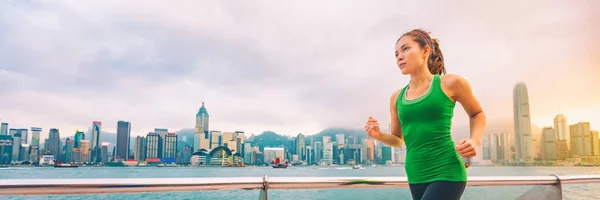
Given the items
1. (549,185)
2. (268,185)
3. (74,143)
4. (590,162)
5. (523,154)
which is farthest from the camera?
(74,143)

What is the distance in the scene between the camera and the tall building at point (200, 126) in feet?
318

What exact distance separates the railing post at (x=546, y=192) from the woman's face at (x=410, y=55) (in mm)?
1247

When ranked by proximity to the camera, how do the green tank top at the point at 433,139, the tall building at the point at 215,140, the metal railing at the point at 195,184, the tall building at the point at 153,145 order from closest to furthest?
the green tank top at the point at 433,139 → the metal railing at the point at 195,184 → the tall building at the point at 215,140 → the tall building at the point at 153,145

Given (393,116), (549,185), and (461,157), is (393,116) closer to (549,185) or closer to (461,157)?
(461,157)

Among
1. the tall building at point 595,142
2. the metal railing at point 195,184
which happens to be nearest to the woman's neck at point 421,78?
the metal railing at point 195,184

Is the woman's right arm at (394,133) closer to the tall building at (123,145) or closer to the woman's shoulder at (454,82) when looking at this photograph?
the woman's shoulder at (454,82)

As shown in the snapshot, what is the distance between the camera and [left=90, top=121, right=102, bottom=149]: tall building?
9656 centimetres

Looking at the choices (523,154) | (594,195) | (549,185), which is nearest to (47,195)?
(549,185)

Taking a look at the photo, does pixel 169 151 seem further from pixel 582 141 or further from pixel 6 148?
pixel 582 141

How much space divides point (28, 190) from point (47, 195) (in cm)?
6

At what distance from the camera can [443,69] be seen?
153cm

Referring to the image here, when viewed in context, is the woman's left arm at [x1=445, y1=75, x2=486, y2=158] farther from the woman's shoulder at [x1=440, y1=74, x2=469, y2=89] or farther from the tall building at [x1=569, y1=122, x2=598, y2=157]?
the tall building at [x1=569, y1=122, x2=598, y2=157]

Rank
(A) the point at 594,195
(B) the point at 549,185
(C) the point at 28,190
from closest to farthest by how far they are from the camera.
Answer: (C) the point at 28,190 → (B) the point at 549,185 → (A) the point at 594,195

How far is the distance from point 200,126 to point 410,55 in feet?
358
